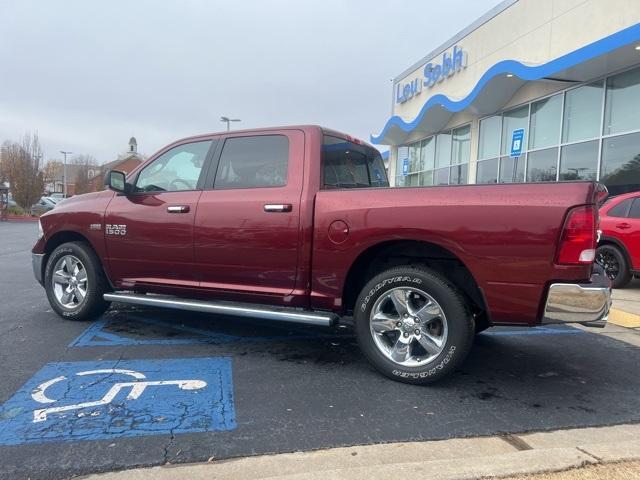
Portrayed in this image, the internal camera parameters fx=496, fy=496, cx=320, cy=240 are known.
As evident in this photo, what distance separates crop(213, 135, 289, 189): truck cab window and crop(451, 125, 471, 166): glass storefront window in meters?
12.9

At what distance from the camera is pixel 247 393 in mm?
3469

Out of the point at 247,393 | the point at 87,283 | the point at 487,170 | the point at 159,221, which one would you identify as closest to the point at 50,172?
the point at 487,170

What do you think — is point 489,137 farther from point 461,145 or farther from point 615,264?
point 615,264

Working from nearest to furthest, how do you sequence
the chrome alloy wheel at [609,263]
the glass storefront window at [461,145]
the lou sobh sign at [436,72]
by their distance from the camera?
1. the chrome alloy wheel at [609,263]
2. the lou sobh sign at [436,72]
3. the glass storefront window at [461,145]

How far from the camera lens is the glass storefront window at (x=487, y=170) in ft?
48.0

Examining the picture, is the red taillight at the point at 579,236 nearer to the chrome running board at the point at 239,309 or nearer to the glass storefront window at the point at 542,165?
the chrome running board at the point at 239,309

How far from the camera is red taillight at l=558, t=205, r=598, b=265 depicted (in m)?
3.05

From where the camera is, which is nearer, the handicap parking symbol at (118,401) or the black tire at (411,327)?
the handicap parking symbol at (118,401)

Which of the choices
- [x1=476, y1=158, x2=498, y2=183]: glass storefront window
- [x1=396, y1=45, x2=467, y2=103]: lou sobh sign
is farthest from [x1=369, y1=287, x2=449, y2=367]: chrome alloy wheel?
[x1=396, y1=45, x2=467, y2=103]: lou sobh sign

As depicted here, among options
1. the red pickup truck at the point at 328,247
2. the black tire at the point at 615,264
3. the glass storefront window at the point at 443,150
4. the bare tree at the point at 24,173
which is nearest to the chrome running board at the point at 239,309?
the red pickup truck at the point at 328,247

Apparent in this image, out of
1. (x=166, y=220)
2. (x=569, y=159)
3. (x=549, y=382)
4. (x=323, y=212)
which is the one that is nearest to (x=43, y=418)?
(x=166, y=220)

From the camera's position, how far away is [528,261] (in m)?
3.19

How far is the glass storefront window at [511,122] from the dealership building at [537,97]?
3 cm

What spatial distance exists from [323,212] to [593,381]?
2510 mm
